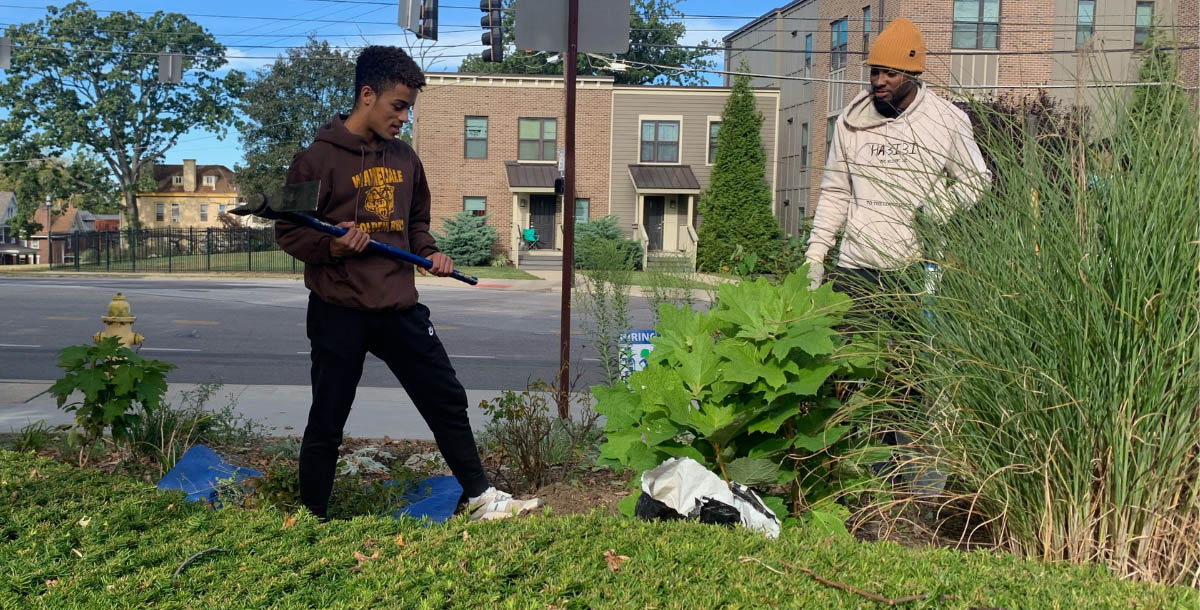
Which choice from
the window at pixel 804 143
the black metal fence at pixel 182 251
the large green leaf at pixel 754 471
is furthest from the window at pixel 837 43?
the large green leaf at pixel 754 471

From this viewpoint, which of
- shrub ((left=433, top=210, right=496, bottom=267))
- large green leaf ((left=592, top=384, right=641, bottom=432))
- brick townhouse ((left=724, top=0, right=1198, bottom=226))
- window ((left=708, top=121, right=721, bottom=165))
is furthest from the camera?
window ((left=708, top=121, right=721, bottom=165))

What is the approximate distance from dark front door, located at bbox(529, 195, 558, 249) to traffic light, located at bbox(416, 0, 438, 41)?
16879 millimetres

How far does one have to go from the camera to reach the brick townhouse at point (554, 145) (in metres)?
36.8

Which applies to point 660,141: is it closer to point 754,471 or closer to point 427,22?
point 427,22

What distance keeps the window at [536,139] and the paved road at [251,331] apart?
46.2 feet

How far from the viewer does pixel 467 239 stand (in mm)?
34438

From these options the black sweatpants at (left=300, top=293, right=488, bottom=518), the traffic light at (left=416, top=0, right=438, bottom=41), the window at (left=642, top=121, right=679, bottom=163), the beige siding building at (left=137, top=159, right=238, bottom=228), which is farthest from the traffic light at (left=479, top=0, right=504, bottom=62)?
the beige siding building at (left=137, top=159, right=238, bottom=228)

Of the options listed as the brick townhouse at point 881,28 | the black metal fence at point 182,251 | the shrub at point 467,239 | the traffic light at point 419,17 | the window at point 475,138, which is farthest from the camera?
the window at point 475,138

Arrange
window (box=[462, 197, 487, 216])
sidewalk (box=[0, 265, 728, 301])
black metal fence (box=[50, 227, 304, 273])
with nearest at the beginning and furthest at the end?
sidewalk (box=[0, 265, 728, 301]) < black metal fence (box=[50, 227, 304, 273]) < window (box=[462, 197, 487, 216])

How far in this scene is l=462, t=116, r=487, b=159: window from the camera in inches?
1458

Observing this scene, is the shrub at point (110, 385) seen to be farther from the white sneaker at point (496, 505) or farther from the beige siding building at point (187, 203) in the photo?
the beige siding building at point (187, 203)

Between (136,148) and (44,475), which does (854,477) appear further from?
(136,148)

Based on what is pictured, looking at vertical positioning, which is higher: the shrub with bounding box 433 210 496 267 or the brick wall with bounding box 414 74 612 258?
the brick wall with bounding box 414 74 612 258

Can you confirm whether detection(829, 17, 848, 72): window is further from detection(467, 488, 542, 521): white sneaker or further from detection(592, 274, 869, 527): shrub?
detection(592, 274, 869, 527): shrub
